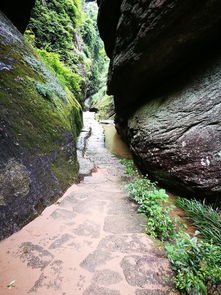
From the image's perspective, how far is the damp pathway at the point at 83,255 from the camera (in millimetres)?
1856

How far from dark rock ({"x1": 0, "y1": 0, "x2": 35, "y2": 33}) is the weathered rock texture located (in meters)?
4.68

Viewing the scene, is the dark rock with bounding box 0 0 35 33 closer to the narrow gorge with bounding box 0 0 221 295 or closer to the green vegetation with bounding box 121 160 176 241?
the narrow gorge with bounding box 0 0 221 295

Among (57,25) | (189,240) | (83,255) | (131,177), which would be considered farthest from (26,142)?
(57,25)

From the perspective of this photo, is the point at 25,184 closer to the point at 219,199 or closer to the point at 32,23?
the point at 219,199

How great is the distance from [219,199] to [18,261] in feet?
12.2

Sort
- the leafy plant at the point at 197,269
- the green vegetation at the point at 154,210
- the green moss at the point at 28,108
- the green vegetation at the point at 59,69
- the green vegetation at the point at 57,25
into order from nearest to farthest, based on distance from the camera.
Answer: the leafy plant at the point at 197,269 < the green vegetation at the point at 154,210 < the green moss at the point at 28,108 < the green vegetation at the point at 59,69 < the green vegetation at the point at 57,25

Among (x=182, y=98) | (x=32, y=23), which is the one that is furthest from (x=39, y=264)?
(x=32, y=23)

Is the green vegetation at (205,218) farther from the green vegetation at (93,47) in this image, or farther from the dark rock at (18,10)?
the green vegetation at (93,47)

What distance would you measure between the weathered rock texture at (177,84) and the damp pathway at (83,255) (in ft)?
5.40

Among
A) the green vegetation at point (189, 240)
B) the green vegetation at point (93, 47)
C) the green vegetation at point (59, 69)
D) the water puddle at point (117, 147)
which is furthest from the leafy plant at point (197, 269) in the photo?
the green vegetation at point (93, 47)

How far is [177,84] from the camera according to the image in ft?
15.9

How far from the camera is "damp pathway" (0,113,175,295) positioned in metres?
Answer: 1.86

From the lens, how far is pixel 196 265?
6.07 ft

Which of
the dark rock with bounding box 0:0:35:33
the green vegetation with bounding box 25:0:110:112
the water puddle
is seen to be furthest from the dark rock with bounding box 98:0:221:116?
the green vegetation with bounding box 25:0:110:112
